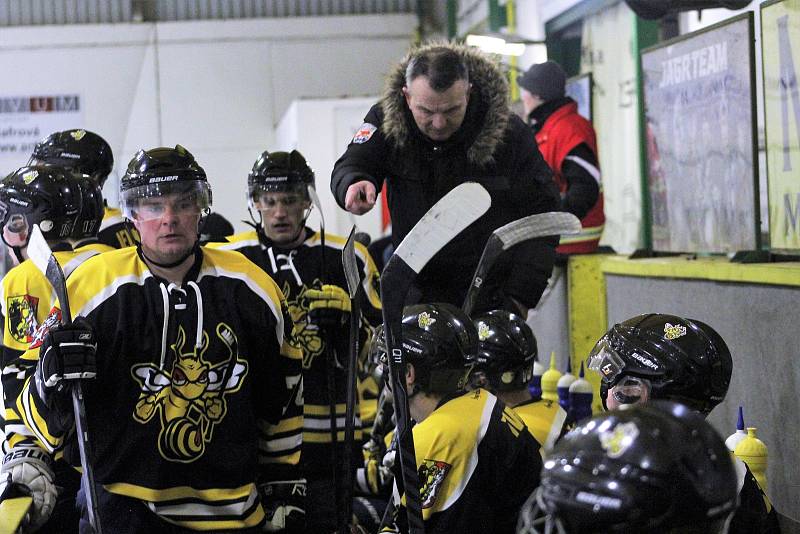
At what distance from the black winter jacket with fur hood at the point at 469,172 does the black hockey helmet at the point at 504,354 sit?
43 centimetres

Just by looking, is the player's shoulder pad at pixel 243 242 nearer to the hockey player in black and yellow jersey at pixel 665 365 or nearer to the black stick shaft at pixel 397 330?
the black stick shaft at pixel 397 330

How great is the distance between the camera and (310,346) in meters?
4.17

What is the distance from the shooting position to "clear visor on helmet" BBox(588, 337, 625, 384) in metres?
2.41

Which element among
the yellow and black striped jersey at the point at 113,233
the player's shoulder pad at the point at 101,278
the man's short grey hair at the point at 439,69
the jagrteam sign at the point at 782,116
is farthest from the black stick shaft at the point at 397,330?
the jagrteam sign at the point at 782,116

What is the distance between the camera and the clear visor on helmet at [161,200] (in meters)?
2.72

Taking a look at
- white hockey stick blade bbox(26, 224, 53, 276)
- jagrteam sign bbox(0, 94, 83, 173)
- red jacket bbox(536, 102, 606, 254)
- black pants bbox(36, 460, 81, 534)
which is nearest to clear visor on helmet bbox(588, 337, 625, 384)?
white hockey stick blade bbox(26, 224, 53, 276)

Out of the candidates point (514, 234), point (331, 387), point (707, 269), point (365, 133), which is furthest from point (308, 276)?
point (707, 269)

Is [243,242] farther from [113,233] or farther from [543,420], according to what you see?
[543,420]

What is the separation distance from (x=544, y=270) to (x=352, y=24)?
10.6 m

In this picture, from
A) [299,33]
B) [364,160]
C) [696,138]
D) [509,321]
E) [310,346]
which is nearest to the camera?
[509,321]

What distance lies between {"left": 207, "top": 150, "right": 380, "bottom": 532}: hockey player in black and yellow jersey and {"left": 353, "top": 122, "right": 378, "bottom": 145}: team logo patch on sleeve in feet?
1.63

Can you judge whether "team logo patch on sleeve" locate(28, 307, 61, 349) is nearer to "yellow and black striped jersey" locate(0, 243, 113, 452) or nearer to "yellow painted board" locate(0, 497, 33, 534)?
"yellow and black striped jersey" locate(0, 243, 113, 452)

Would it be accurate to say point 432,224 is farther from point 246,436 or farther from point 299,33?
point 299,33

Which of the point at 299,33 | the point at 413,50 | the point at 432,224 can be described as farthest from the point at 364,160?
the point at 299,33
